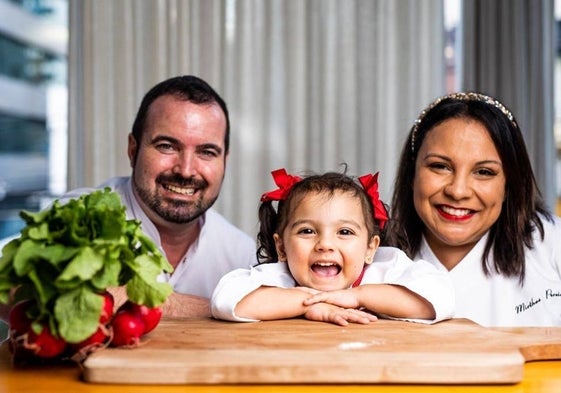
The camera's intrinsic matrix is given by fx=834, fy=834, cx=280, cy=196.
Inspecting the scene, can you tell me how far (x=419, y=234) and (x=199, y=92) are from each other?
95 cm

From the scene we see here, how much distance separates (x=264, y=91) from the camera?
446cm

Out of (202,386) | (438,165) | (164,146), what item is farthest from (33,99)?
(202,386)

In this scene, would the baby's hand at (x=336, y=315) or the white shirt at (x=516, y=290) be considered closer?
the baby's hand at (x=336, y=315)

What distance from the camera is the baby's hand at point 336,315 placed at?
178cm

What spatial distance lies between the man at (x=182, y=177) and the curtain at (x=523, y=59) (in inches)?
77.3

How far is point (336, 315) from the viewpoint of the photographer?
1.80 meters

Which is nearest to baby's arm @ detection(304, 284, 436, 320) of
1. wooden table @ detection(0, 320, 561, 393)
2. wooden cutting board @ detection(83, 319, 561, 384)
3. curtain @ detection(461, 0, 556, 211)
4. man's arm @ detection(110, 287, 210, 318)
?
wooden cutting board @ detection(83, 319, 561, 384)

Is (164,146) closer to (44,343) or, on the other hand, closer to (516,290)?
(516,290)

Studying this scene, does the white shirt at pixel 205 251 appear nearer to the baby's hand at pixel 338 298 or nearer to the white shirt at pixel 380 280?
the white shirt at pixel 380 280

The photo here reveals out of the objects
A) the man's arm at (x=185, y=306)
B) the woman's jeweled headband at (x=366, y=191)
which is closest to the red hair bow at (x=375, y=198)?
the woman's jeweled headband at (x=366, y=191)

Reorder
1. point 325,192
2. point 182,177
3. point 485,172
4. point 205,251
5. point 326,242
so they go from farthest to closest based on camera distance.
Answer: point 205,251 → point 182,177 → point 485,172 → point 325,192 → point 326,242

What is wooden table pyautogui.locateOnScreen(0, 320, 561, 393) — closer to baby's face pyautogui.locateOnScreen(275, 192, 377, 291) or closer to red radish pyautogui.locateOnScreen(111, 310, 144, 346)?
red radish pyautogui.locateOnScreen(111, 310, 144, 346)

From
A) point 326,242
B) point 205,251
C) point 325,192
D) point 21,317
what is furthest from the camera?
point 205,251

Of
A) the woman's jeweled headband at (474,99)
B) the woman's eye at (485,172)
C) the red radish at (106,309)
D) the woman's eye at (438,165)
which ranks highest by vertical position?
the woman's jeweled headband at (474,99)
